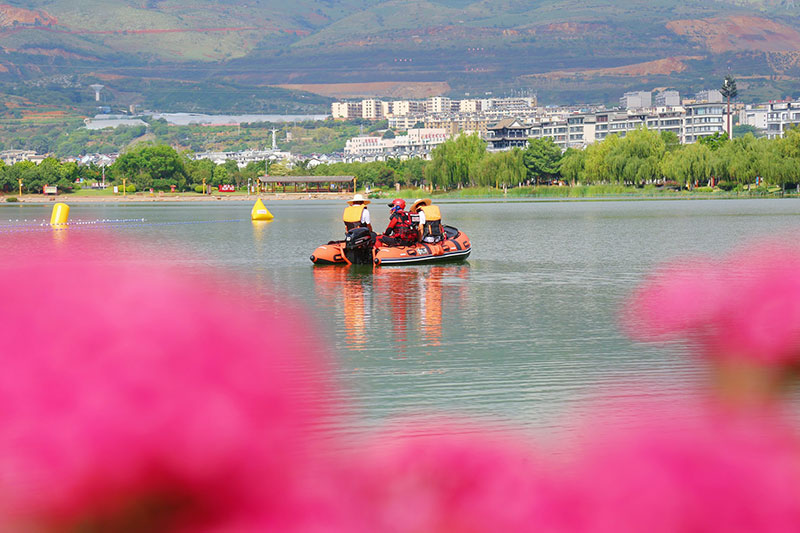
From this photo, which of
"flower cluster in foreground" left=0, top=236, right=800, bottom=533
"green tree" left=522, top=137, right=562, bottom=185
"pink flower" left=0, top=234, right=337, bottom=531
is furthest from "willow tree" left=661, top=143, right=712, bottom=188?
"pink flower" left=0, top=234, right=337, bottom=531

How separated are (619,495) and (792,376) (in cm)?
779

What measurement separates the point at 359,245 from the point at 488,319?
1100 centimetres

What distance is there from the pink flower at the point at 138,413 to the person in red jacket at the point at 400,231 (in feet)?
73.6

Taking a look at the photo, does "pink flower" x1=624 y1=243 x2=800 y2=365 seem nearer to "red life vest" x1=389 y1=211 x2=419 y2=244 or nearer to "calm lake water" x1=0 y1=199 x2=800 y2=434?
"calm lake water" x1=0 y1=199 x2=800 y2=434

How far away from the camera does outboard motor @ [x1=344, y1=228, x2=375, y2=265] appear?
95.7 feet

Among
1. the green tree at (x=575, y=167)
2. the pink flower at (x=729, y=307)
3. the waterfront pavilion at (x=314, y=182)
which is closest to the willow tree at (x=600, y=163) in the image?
the green tree at (x=575, y=167)

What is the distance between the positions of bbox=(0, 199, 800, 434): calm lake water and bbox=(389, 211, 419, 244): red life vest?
85cm

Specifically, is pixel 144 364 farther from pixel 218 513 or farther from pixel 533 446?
pixel 533 446

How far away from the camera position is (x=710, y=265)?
3038 centimetres

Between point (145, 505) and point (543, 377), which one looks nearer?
point (145, 505)

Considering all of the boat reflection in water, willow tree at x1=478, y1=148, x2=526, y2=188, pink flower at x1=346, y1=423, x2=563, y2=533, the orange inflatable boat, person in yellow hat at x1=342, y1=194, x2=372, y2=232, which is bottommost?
the boat reflection in water

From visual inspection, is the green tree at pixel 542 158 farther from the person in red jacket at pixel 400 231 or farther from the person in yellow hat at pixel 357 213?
the person in yellow hat at pixel 357 213

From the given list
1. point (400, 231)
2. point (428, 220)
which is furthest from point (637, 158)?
point (400, 231)

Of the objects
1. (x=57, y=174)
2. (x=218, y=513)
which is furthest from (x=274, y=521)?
(x=57, y=174)
